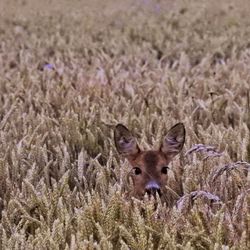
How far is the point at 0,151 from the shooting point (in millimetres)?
4664

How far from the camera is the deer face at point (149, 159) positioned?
3.78 meters

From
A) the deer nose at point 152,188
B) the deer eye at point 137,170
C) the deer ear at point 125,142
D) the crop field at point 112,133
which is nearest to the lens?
the crop field at point 112,133

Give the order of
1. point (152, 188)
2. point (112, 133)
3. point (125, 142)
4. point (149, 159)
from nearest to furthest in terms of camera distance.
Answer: point (152, 188) → point (149, 159) → point (125, 142) → point (112, 133)

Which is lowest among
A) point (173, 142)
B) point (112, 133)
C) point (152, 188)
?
point (152, 188)

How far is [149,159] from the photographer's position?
3826 millimetres

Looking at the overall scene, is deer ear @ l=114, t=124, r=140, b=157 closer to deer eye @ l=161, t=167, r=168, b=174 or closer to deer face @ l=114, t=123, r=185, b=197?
deer face @ l=114, t=123, r=185, b=197

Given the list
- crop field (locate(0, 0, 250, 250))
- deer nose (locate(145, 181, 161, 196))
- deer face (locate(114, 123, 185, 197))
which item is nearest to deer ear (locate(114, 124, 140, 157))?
deer face (locate(114, 123, 185, 197))

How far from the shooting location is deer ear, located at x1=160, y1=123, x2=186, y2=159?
13.1ft

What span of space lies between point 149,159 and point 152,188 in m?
0.20

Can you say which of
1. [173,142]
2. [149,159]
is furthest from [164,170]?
[173,142]

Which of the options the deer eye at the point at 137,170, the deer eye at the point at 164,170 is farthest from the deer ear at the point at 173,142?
the deer eye at the point at 137,170

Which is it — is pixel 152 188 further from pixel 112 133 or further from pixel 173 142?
pixel 112 133

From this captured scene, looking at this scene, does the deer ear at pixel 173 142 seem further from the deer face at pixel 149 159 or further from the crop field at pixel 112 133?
the crop field at pixel 112 133

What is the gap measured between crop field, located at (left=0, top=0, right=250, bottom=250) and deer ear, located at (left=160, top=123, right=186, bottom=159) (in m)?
0.15
